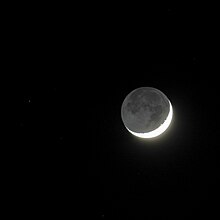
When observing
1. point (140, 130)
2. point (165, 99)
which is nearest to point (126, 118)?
point (140, 130)

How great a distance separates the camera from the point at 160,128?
13.6ft

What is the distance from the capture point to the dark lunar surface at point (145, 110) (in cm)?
410

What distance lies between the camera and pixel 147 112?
410 centimetres

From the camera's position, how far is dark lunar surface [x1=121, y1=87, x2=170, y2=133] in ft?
13.5

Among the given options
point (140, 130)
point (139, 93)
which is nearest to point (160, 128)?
point (140, 130)

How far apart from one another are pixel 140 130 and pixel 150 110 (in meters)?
0.30

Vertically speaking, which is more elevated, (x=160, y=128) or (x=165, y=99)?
(x=165, y=99)

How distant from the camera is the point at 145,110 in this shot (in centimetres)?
412

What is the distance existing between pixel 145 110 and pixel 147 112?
0.04m

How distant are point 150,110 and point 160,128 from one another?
0.92 feet

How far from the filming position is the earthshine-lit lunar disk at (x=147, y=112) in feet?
13.5

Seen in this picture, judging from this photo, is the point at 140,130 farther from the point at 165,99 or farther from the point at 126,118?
the point at 165,99

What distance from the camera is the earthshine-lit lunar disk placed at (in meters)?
4.10

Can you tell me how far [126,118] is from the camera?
14.0 ft
